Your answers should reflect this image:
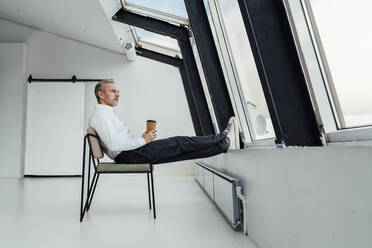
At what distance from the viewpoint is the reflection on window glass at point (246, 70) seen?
8.89 ft

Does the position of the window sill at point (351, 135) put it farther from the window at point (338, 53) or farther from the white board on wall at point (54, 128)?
the white board on wall at point (54, 128)

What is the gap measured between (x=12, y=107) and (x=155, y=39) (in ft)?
12.8

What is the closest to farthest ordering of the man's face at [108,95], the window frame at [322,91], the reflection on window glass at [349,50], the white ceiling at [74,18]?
the reflection on window glass at [349,50] → the window frame at [322,91] → the man's face at [108,95] → the white ceiling at [74,18]

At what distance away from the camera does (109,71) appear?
Result: 8.17m

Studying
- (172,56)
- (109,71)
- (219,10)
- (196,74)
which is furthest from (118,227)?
(109,71)

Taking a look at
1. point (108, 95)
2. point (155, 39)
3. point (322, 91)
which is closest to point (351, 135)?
point (322, 91)

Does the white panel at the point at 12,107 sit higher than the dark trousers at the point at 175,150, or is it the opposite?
the white panel at the point at 12,107

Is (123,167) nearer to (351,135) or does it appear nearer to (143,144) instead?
(143,144)

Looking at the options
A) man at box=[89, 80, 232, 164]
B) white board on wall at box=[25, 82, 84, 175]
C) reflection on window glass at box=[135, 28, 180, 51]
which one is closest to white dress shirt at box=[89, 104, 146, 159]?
man at box=[89, 80, 232, 164]

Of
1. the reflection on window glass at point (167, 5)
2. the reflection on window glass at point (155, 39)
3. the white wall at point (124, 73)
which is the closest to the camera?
the reflection on window glass at point (167, 5)

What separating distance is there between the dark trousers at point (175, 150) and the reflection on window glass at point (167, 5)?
8.71 feet

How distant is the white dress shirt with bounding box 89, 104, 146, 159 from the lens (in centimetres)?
261

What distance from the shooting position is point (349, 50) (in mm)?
1261

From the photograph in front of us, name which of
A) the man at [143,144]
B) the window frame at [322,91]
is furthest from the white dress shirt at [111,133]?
the window frame at [322,91]
